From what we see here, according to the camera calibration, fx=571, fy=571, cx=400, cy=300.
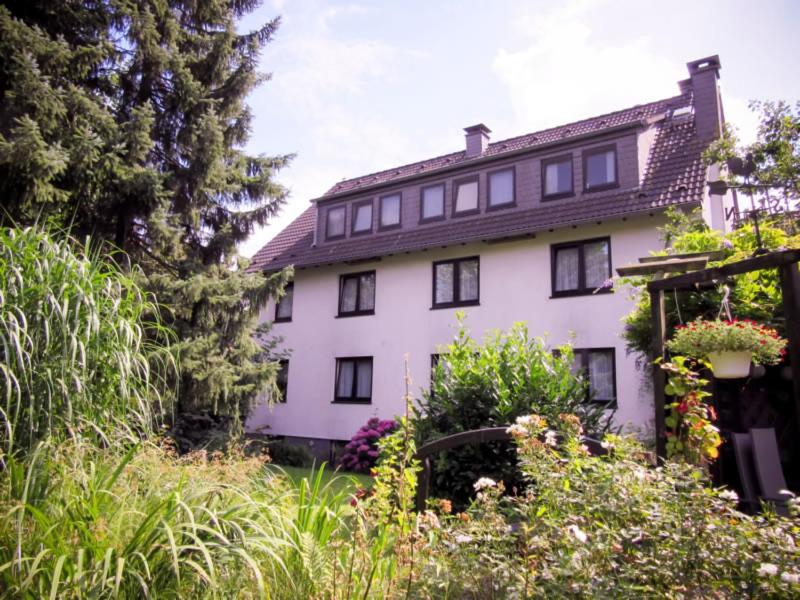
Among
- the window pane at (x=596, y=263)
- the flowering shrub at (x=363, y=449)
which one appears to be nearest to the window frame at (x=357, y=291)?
the flowering shrub at (x=363, y=449)

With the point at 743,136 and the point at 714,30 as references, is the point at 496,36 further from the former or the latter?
the point at 743,136

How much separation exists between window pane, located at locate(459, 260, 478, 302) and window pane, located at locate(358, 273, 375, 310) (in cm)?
293

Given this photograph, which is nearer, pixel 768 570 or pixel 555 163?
pixel 768 570

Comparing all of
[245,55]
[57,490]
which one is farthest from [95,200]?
[57,490]

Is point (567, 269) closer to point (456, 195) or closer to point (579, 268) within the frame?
point (579, 268)

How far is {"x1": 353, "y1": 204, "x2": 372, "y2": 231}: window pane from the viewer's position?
17.5 m

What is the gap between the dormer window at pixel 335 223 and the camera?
59.4ft

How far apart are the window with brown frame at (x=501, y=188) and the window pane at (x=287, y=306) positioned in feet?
23.5

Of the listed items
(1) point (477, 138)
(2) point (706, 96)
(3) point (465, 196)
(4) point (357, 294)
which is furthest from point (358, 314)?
(2) point (706, 96)

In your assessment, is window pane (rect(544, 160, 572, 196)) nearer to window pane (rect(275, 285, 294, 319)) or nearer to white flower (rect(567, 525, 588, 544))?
window pane (rect(275, 285, 294, 319))

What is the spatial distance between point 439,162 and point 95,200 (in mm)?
11035

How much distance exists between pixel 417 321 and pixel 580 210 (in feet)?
16.6

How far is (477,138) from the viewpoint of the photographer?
17094 millimetres

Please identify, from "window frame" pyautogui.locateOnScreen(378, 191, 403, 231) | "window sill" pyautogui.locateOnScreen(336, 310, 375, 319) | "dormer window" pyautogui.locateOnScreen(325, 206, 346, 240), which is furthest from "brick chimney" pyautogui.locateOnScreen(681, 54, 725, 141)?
"dormer window" pyautogui.locateOnScreen(325, 206, 346, 240)
